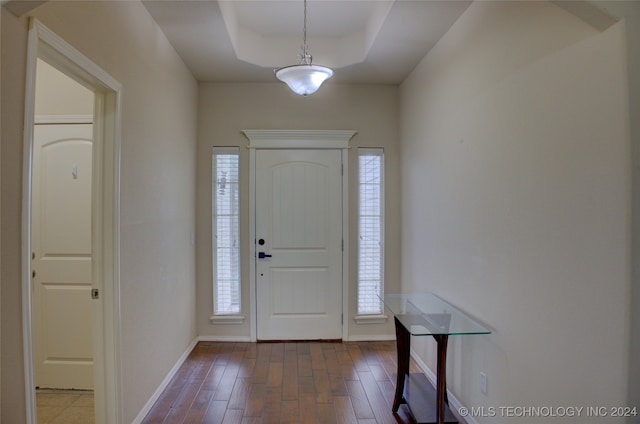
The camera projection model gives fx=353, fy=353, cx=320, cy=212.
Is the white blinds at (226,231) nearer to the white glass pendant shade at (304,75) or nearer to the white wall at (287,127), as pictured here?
the white wall at (287,127)

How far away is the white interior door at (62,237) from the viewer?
2.66 meters

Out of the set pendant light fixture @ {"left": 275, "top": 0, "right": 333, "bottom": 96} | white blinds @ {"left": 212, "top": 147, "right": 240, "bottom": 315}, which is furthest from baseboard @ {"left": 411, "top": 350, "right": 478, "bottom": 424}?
pendant light fixture @ {"left": 275, "top": 0, "right": 333, "bottom": 96}

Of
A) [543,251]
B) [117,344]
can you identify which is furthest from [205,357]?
[543,251]

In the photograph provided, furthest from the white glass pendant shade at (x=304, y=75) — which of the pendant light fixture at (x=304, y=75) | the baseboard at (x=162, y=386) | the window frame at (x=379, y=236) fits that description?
the baseboard at (x=162, y=386)

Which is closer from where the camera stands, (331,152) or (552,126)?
(552,126)

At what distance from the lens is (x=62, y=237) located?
2.66 metres

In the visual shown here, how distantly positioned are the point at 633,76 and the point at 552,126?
364mm

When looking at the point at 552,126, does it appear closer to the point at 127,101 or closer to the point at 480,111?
the point at 480,111

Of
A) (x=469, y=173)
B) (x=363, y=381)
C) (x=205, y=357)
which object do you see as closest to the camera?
(x=469, y=173)

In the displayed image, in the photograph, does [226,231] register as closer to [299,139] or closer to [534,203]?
[299,139]

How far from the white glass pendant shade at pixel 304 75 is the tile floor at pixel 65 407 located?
2.60 metres

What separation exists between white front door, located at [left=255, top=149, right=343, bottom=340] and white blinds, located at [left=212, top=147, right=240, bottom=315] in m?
0.24

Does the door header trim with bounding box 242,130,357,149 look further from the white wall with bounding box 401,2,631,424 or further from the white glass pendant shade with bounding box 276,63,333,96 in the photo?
the white glass pendant shade with bounding box 276,63,333,96

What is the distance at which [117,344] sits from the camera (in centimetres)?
200
